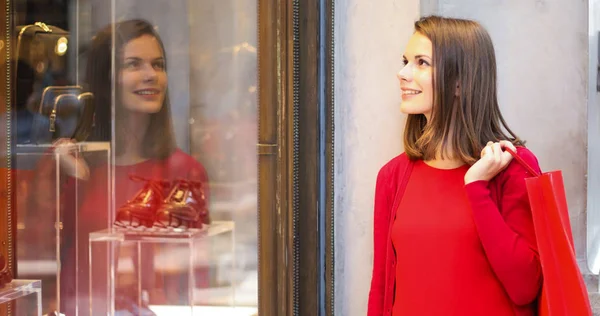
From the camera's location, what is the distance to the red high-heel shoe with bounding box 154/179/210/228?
2.47m

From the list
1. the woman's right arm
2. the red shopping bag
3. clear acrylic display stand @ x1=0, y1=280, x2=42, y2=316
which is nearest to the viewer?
the red shopping bag

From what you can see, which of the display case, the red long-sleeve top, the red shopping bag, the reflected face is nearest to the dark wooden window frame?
the display case

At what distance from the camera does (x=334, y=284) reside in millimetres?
2469

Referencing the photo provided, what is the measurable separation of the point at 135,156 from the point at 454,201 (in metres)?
1.04

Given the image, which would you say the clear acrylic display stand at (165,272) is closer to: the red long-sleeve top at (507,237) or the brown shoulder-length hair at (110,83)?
the brown shoulder-length hair at (110,83)

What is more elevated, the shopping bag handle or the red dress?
the shopping bag handle

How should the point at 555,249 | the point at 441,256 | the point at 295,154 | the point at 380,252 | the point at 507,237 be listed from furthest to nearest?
1. the point at 295,154
2. the point at 380,252
3. the point at 441,256
4. the point at 507,237
5. the point at 555,249

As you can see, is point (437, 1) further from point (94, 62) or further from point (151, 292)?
point (151, 292)

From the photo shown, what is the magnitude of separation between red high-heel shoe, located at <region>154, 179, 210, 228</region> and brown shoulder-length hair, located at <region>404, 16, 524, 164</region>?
32.4 inches

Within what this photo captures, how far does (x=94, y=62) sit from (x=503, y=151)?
1.28 meters

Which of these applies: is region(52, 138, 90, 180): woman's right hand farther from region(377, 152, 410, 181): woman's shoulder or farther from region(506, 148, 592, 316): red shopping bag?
region(506, 148, 592, 316): red shopping bag

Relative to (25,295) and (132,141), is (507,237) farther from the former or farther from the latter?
(25,295)

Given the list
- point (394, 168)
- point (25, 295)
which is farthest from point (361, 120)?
point (25, 295)

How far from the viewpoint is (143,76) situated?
8.07 ft
